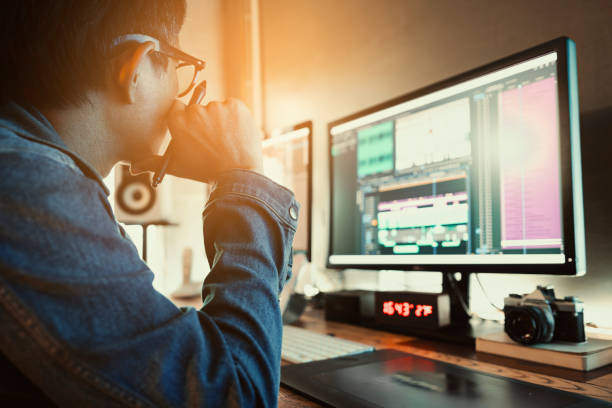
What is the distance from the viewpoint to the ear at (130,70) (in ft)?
1.60

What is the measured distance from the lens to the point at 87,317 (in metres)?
0.34

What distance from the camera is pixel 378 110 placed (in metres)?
1.12

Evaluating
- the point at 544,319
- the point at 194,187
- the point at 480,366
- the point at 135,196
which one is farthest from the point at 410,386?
the point at 194,187

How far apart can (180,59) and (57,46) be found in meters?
0.15

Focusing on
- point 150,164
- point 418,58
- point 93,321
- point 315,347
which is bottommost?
point 315,347

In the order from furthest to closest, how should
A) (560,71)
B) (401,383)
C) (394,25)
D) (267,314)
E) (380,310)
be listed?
(394,25)
(380,310)
(560,71)
(401,383)
(267,314)

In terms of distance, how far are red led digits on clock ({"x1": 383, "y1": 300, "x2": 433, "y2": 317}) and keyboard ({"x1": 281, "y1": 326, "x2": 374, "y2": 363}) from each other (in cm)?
17

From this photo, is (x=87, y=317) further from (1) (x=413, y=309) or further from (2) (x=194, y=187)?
(2) (x=194, y=187)

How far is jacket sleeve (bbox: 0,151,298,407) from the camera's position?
1.09 ft

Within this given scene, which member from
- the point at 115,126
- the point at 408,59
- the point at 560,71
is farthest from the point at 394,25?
the point at 115,126

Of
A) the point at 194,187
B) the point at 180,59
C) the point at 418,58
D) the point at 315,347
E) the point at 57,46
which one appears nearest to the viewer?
the point at 57,46

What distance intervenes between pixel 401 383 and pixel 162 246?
1794 millimetres

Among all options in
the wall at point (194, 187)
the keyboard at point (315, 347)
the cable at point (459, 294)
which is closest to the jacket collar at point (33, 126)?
the keyboard at point (315, 347)

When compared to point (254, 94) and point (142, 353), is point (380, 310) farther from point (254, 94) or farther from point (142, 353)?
point (254, 94)
